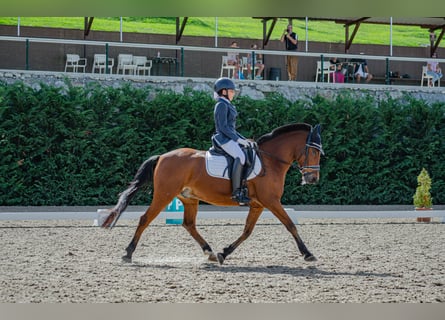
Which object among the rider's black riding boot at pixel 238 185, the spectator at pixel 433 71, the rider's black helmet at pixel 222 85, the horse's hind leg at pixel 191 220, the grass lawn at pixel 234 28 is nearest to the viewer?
the rider's black helmet at pixel 222 85

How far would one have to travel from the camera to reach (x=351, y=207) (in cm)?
1533

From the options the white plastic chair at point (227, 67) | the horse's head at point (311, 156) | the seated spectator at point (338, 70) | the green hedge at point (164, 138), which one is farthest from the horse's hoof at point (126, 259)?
the seated spectator at point (338, 70)

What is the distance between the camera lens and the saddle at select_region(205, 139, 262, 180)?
24.6ft

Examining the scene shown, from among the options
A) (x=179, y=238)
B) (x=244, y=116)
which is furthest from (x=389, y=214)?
(x=179, y=238)

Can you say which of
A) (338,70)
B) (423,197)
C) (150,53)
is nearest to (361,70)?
(338,70)

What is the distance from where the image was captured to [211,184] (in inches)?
296

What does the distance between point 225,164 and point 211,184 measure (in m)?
0.26

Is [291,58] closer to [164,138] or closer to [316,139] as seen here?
[164,138]

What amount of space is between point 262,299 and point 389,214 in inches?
345

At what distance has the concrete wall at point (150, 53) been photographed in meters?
17.0

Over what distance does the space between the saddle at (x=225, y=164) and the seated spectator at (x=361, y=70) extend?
11.2 metres

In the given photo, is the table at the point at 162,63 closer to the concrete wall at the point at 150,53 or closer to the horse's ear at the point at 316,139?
the concrete wall at the point at 150,53

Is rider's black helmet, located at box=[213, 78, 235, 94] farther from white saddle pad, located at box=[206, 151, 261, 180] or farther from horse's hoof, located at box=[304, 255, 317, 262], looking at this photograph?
horse's hoof, located at box=[304, 255, 317, 262]

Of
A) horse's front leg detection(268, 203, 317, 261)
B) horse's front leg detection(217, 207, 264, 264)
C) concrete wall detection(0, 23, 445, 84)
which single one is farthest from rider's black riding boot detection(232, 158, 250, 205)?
concrete wall detection(0, 23, 445, 84)
